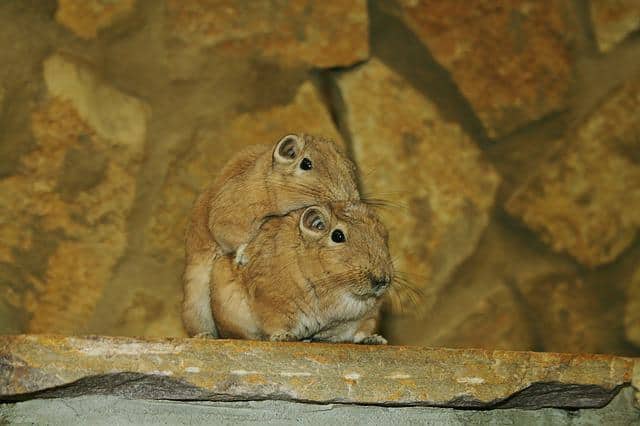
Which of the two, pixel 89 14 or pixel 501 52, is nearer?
pixel 89 14

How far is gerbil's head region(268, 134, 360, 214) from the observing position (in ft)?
9.44

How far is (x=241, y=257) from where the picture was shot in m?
2.81

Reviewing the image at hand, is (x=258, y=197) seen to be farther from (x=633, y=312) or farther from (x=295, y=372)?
(x=633, y=312)

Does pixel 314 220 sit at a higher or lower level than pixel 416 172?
higher

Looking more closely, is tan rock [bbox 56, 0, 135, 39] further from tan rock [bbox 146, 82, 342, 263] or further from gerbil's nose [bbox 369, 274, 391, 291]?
gerbil's nose [bbox 369, 274, 391, 291]

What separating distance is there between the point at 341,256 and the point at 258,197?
1.29 feet

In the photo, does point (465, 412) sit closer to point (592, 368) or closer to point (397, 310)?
point (592, 368)

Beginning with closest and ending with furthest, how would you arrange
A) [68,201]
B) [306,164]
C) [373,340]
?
[373,340], [306,164], [68,201]

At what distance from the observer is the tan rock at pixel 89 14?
12.4 feet

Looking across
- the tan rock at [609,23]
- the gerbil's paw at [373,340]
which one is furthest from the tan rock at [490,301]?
the gerbil's paw at [373,340]

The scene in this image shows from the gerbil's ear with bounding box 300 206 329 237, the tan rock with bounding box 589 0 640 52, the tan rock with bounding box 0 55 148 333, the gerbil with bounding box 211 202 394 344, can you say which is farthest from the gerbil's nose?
the tan rock with bounding box 589 0 640 52

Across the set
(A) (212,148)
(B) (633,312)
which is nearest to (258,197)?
(A) (212,148)

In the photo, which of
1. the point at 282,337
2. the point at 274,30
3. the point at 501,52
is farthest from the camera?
the point at 501,52

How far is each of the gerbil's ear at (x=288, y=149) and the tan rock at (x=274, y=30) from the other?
3.62ft
